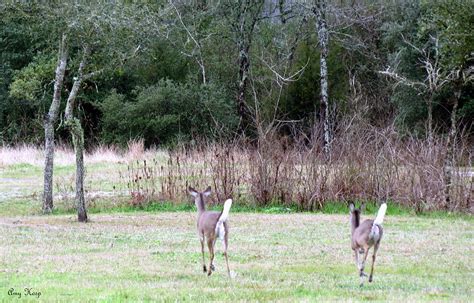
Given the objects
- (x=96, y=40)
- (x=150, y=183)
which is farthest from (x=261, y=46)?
(x=96, y=40)

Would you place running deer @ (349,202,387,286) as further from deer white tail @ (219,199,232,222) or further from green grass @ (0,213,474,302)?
deer white tail @ (219,199,232,222)

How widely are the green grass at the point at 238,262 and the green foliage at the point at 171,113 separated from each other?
21.2 m

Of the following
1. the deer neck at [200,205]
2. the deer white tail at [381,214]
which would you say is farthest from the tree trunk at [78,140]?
the deer white tail at [381,214]

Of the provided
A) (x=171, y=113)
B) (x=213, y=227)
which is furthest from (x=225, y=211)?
(x=171, y=113)

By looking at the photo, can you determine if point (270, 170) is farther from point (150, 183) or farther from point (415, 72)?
point (415, 72)

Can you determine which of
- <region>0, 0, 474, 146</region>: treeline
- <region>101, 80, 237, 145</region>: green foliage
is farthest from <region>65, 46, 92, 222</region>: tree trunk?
<region>101, 80, 237, 145</region>: green foliage

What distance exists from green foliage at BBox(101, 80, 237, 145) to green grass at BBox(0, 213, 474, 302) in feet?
69.5

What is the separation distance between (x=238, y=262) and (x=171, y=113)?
29.1 metres

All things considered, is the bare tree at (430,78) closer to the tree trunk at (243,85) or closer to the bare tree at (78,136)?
the tree trunk at (243,85)

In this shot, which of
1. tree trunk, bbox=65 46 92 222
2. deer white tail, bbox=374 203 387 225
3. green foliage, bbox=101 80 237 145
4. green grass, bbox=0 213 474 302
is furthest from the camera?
green foliage, bbox=101 80 237 145

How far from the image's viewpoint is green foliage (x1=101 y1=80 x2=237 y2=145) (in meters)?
38.8

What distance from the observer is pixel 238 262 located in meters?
11.0

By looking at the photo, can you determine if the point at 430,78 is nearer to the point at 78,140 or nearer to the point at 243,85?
the point at 78,140

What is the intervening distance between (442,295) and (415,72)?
2995 cm
